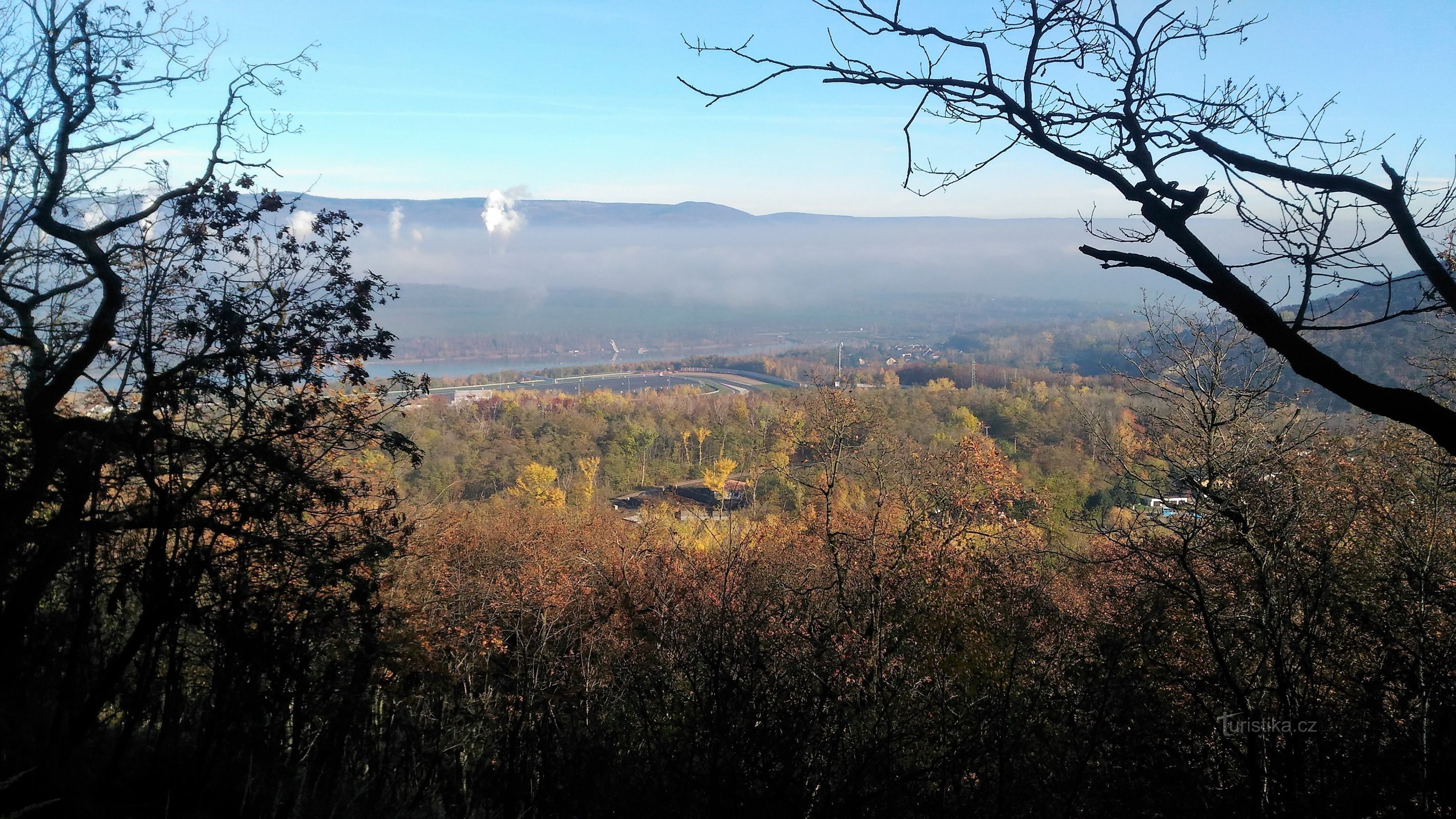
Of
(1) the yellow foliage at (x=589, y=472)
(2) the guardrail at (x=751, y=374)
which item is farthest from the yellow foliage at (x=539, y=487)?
(2) the guardrail at (x=751, y=374)

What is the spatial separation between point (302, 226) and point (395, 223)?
15467 centimetres

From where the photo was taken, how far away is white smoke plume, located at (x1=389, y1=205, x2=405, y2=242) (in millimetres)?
141613

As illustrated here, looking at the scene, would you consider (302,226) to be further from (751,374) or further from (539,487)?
(751,374)

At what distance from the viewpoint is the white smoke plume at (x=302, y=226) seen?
4.62 meters

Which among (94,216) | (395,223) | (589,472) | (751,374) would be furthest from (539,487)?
(395,223)

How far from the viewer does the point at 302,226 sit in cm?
470

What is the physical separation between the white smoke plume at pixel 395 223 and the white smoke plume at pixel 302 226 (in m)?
149

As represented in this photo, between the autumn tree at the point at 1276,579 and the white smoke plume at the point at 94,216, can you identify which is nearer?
the autumn tree at the point at 1276,579

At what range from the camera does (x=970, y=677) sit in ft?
30.9

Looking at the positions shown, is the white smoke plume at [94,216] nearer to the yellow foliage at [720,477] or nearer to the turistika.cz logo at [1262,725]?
the turistika.cz logo at [1262,725]

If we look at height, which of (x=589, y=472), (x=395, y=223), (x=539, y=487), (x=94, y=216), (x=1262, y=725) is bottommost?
(x=589, y=472)

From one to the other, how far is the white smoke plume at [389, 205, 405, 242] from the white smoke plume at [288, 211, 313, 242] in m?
149

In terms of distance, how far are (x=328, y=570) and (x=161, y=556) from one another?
0.75m

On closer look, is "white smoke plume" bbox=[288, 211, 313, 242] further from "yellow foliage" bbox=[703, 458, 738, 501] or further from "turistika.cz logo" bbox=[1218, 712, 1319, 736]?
"yellow foliage" bbox=[703, 458, 738, 501]
